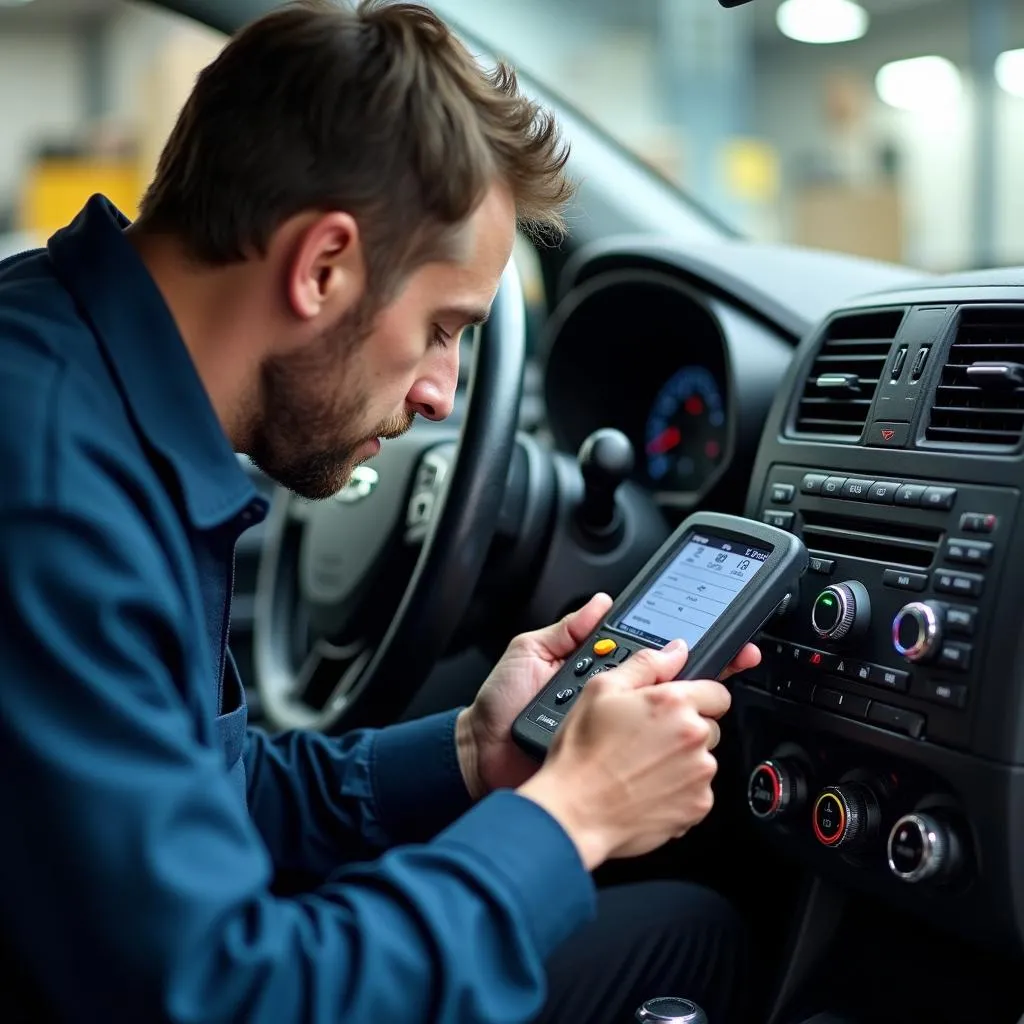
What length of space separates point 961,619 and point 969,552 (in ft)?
0.15

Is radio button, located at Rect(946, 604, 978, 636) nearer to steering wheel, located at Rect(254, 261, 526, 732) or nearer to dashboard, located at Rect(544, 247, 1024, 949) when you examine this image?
dashboard, located at Rect(544, 247, 1024, 949)

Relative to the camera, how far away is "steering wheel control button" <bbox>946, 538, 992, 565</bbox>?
0.92 meters

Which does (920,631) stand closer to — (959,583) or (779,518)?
(959,583)

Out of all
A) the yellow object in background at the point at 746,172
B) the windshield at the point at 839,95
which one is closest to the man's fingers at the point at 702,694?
the windshield at the point at 839,95

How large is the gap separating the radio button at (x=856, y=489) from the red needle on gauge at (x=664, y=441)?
455 mm

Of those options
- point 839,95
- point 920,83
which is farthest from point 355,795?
point 920,83

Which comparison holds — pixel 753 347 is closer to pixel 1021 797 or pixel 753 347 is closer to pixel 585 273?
pixel 585 273

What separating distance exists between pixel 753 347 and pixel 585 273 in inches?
12.0

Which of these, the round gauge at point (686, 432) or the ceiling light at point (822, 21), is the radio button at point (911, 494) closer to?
the round gauge at point (686, 432)

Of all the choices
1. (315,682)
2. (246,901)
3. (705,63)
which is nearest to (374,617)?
(315,682)

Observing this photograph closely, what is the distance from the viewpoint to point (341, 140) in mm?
779

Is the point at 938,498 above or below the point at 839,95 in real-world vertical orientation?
below

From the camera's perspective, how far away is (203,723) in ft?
2.33

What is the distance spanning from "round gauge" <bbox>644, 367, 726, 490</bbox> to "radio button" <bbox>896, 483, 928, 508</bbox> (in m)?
0.39
